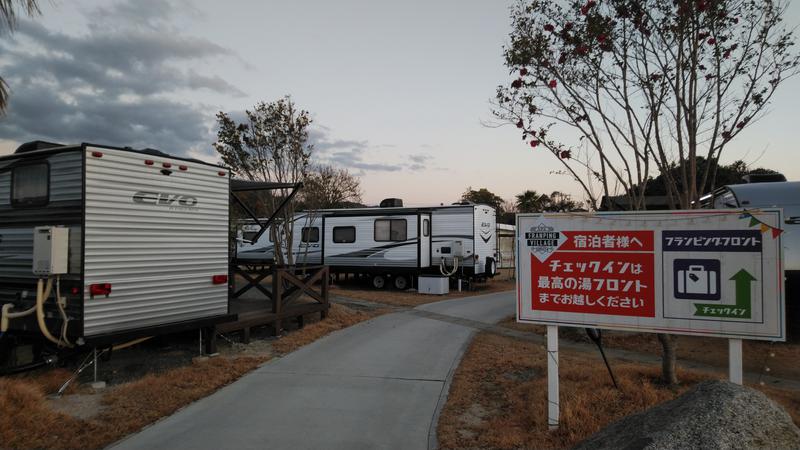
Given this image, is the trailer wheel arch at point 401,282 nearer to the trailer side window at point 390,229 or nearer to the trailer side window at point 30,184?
the trailer side window at point 390,229

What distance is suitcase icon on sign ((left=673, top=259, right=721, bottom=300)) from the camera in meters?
4.43

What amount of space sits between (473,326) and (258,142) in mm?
8431

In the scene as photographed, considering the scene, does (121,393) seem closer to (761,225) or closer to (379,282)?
(761,225)

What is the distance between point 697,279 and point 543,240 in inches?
53.3

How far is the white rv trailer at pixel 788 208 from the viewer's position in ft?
28.2

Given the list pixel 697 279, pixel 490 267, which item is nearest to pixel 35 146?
pixel 697 279

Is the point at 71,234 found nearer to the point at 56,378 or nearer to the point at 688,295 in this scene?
the point at 56,378

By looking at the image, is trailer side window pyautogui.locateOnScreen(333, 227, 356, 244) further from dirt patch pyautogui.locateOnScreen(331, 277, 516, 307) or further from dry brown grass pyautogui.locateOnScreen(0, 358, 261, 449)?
dry brown grass pyautogui.locateOnScreen(0, 358, 261, 449)

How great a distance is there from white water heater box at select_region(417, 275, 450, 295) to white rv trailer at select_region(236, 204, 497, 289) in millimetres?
869

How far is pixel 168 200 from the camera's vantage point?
7.12 metres

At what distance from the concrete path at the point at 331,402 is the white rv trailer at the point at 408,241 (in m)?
9.59

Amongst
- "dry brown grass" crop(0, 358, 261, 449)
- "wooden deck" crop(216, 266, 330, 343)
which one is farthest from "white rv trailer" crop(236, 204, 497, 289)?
"dry brown grass" crop(0, 358, 261, 449)

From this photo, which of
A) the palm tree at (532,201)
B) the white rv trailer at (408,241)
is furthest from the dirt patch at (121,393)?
the palm tree at (532,201)

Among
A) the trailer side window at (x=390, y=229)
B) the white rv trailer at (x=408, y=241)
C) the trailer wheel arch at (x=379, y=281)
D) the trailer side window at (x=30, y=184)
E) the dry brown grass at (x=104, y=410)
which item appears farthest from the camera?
the trailer wheel arch at (x=379, y=281)
